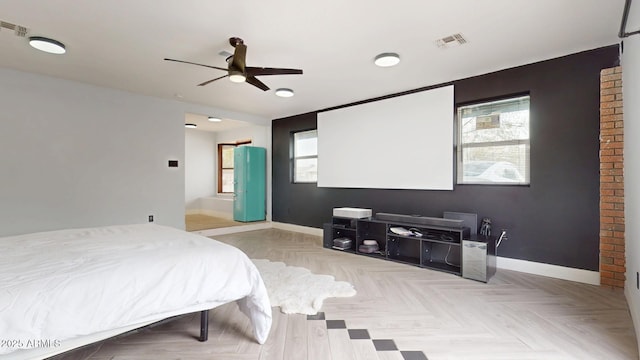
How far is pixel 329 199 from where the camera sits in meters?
5.59


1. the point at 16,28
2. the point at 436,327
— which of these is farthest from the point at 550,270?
the point at 16,28

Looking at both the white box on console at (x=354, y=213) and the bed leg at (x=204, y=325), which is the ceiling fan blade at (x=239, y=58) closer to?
the bed leg at (x=204, y=325)

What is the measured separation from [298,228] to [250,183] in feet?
5.08

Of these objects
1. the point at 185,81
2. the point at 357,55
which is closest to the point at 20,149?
the point at 185,81

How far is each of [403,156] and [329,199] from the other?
175 cm

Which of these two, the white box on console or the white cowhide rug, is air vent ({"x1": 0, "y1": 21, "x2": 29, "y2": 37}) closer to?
the white cowhide rug

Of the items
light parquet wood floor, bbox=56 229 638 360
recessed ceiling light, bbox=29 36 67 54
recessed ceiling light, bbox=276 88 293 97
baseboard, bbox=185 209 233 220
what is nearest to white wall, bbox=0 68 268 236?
recessed ceiling light, bbox=29 36 67 54

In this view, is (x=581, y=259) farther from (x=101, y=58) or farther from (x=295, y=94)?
(x=101, y=58)

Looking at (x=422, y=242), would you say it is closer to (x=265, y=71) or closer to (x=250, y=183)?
(x=265, y=71)

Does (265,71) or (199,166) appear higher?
(265,71)

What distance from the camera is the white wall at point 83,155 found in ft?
12.5

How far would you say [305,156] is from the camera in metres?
6.15

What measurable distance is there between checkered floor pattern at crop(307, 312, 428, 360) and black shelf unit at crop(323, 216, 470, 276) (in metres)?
1.80

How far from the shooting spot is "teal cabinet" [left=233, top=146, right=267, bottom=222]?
21.6 ft
